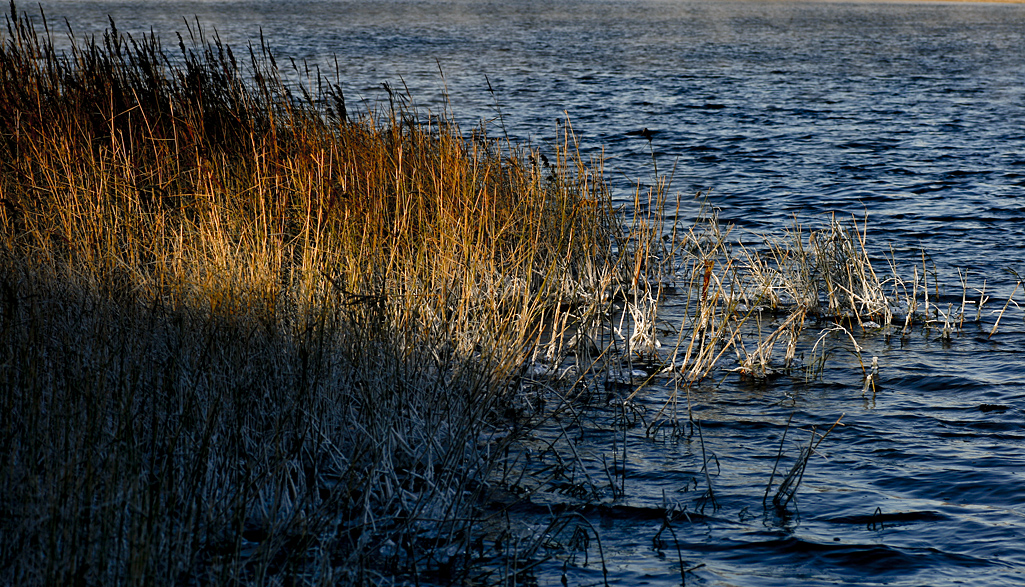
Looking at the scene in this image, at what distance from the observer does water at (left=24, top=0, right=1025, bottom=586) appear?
3.88m

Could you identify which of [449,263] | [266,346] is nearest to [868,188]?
[449,263]

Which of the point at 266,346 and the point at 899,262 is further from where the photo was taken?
the point at 899,262

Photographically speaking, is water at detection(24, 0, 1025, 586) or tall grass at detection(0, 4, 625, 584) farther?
water at detection(24, 0, 1025, 586)

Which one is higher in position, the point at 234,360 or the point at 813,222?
the point at 234,360

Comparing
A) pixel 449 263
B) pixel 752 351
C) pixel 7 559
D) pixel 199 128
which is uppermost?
pixel 199 128

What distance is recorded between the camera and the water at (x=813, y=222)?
3.88 m

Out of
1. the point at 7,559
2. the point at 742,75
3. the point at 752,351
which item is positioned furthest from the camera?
the point at 742,75

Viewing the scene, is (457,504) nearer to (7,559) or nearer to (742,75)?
(7,559)

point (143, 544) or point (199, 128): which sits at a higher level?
point (199, 128)

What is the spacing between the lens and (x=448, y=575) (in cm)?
346

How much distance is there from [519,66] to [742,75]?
6.57 metres

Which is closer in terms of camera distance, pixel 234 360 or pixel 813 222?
pixel 234 360

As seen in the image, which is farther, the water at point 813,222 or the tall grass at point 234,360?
the water at point 813,222

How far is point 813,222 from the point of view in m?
10.2
